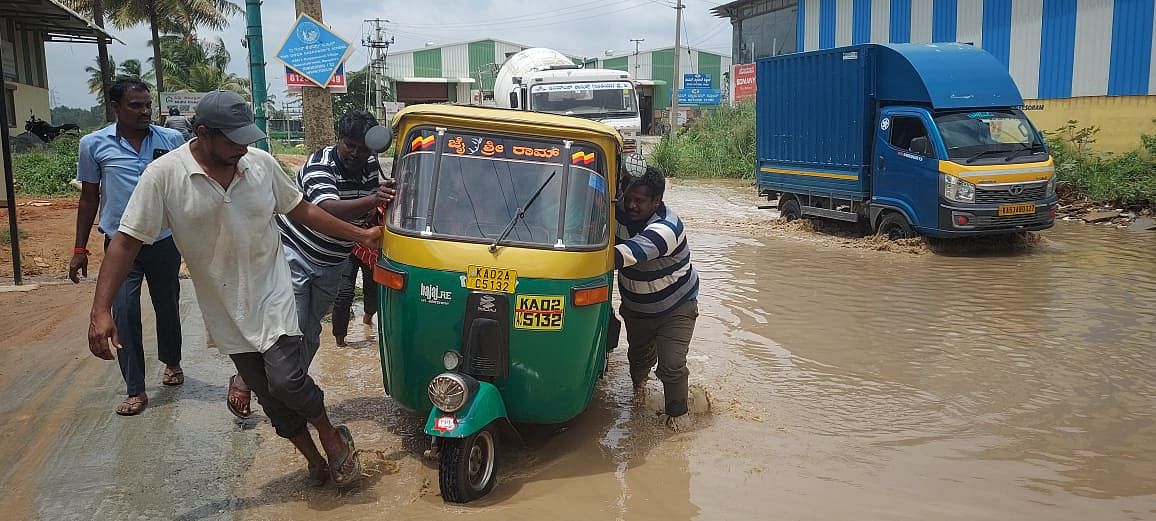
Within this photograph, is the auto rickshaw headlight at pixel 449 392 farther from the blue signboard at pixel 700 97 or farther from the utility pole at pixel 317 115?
the blue signboard at pixel 700 97

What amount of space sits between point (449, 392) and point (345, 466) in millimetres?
642

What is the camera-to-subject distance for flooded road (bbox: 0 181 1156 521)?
171 inches

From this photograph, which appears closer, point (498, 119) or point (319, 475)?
point (319, 475)

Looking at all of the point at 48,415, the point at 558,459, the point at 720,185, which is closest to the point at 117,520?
the point at 48,415

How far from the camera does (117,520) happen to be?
3977mm

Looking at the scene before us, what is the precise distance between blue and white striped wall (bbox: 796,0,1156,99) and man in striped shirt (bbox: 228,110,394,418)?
16.9m

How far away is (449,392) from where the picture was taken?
415 cm

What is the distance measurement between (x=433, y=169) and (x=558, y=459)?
1.72 meters

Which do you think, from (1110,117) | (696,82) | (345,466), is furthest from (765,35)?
(345,466)

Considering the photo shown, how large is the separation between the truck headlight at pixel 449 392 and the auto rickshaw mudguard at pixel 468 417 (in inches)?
1.2

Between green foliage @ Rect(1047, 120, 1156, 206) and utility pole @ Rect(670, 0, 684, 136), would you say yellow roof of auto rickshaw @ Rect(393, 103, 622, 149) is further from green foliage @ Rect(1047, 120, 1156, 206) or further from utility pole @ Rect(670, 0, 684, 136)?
utility pole @ Rect(670, 0, 684, 136)

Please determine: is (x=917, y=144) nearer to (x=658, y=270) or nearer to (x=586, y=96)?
(x=658, y=270)

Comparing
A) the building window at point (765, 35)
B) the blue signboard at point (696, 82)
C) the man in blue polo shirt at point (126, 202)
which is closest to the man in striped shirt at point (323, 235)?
the man in blue polo shirt at point (126, 202)

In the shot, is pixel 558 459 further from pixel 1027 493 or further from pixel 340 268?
pixel 1027 493
